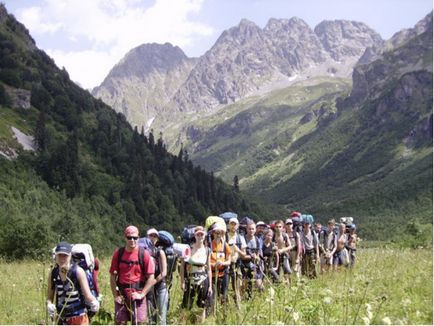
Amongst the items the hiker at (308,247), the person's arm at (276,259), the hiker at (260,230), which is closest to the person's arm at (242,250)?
the person's arm at (276,259)

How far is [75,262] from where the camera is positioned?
819cm

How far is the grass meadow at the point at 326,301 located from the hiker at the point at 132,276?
621mm

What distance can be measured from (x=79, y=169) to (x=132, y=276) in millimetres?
79896

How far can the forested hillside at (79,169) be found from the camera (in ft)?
201

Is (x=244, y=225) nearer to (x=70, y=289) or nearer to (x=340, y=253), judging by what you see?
(x=340, y=253)

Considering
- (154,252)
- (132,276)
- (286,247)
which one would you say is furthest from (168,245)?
(286,247)

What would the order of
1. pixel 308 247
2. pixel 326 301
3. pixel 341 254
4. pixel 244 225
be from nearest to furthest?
pixel 326 301 < pixel 244 225 < pixel 308 247 < pixel 341 254

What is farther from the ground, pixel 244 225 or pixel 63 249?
pixel 244 225

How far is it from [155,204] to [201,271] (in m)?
87.4

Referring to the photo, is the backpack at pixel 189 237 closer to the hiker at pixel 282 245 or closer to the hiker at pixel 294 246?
the hiker at pixel 282 245

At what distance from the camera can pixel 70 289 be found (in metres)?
7.68

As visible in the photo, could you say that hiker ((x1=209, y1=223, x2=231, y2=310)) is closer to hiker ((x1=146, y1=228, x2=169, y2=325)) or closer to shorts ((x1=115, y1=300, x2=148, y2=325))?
A: hiker ((x1=146, y1=228, x2=169, y2=325))

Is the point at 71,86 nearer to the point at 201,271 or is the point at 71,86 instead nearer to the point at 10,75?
the point at 10,75

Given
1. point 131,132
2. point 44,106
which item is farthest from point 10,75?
point 131,132
